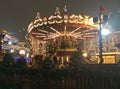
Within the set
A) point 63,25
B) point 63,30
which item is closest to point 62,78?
point 63,25

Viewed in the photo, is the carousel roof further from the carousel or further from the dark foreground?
the dark foreground

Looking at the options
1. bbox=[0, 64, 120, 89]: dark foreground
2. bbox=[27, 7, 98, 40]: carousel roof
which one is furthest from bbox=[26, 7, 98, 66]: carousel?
bbox=[0, 64, 120, 89]: dark foreground

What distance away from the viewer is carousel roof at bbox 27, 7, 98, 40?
142 feet

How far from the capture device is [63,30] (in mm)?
49688

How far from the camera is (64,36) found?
50031 millimetres

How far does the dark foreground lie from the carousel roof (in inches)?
658

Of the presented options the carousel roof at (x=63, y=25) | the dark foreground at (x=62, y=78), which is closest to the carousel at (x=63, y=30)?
the carousel roof at (x=63, y=25)

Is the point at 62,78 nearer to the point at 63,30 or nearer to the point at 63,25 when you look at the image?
the point at 63,25

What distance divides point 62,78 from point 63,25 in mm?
22887

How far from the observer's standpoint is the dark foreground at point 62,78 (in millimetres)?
20047

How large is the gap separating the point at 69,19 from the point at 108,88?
24916mm

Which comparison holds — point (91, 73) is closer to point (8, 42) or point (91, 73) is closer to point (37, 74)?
point (37, 74)

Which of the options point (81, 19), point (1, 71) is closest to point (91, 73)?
point (1, 71)

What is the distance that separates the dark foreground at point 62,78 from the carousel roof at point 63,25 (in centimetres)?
1671
